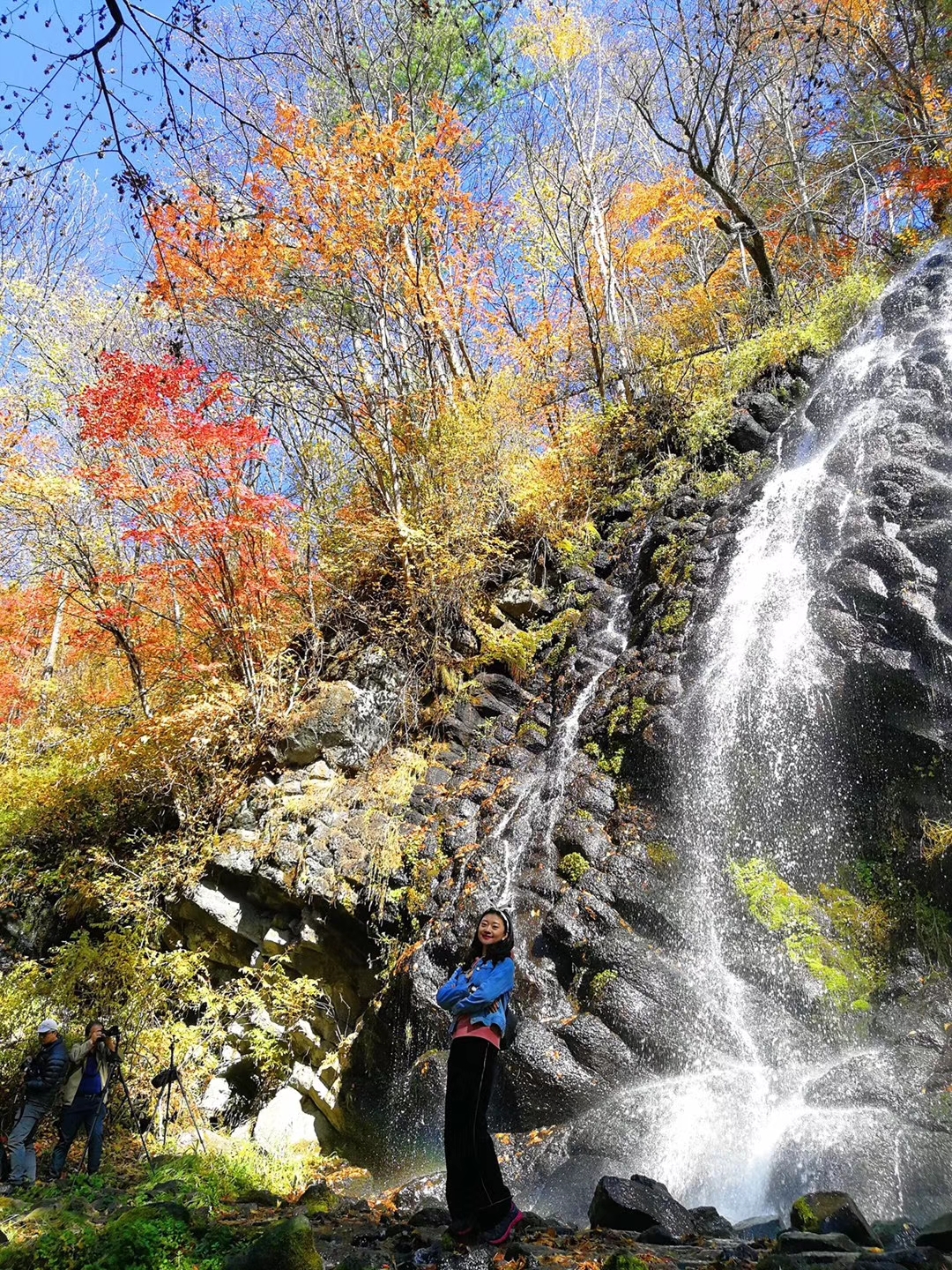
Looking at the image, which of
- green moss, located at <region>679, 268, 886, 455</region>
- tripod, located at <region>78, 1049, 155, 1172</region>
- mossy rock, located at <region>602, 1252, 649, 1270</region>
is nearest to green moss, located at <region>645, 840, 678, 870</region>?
mossy rock, located at <region>602, 1252, 649, 1270</region>

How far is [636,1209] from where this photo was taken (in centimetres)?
365

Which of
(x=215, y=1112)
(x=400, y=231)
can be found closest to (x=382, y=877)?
(x=215, y=1112)

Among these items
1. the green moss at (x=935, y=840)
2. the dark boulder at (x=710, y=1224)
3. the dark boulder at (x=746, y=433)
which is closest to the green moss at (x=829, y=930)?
the green moss at (x=935, y=840)

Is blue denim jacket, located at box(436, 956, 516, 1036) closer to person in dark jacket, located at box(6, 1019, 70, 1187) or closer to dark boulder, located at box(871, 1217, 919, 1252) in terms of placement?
dark boulder, located at box(871, 1217, 919, 1252)

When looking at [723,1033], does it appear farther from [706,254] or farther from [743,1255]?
[706,254]

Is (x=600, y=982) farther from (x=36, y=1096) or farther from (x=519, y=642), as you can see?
(x=519, y=642)

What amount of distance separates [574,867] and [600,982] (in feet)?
3.96

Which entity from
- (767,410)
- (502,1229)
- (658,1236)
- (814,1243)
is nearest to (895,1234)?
(814,1243)

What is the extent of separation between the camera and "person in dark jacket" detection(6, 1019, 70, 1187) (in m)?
5.81

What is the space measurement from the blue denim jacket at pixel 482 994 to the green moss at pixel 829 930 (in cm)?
357

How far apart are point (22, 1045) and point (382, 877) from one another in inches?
160

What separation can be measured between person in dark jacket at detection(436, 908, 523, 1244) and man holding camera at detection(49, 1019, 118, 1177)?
13.9ft

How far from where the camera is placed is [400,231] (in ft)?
37.1

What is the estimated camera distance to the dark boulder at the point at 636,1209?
364 centimetres
